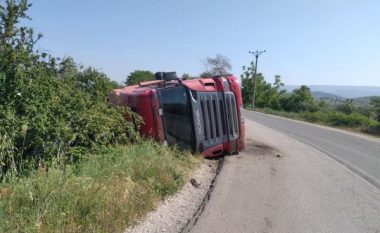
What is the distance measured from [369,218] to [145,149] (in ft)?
13.4

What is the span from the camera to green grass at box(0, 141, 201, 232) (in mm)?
4906

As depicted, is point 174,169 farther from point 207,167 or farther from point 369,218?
point 369,218

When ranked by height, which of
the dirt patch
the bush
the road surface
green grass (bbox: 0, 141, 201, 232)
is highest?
the bush

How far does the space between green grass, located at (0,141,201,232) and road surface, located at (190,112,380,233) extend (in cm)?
89

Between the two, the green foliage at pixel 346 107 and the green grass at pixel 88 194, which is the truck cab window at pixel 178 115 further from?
the green foliage at pixel 346 107

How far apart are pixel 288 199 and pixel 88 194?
145 inches

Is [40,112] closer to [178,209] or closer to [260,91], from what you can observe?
[178,209]

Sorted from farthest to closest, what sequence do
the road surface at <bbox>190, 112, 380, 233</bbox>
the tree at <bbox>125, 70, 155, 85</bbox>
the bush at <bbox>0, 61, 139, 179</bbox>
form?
1. the tree at <bbox>125, 70, 155, 85</bbox>
2. the bush at <bbox>0, 61, 139, 179</bbox>
3. the road surface at <bbox>190, 112, 380, 233</bbox>

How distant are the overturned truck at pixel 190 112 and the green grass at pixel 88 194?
93.2 inches

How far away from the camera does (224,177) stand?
9281 millimetres

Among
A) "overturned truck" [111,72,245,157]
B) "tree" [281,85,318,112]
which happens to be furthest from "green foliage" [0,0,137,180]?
"tree" [281,85,318,112]

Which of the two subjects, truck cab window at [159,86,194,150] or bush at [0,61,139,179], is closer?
bush at [0,61,139,179]

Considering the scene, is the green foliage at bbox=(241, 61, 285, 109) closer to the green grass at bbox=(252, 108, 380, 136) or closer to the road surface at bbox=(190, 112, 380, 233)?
the green grass at bbox=(252, 108, 380, 136)

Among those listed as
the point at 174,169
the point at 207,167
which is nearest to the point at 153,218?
the point at 174,169
